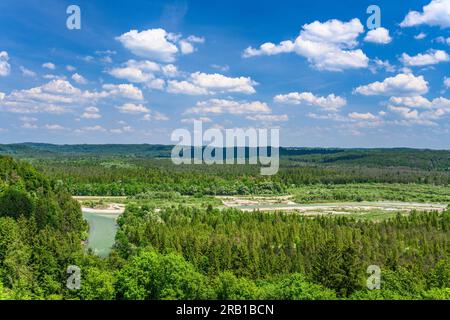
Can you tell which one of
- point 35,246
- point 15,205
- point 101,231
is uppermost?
point 15,205

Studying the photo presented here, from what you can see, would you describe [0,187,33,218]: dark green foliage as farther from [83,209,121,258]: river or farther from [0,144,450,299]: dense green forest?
[83,209,121,258]: river

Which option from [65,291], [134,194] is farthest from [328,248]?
[134,194]

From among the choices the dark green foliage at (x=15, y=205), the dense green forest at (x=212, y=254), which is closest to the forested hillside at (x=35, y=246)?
the dark green foliage at (x=15, y=205)

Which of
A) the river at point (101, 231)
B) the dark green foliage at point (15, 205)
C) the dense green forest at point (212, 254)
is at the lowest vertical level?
the river at point (101, 231)

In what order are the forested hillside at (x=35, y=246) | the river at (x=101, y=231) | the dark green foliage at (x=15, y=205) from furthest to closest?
the dark green foliage at (x=15, y=205) < the river at (x=101, y=231) < the forested hillside at (x=35, y=246)


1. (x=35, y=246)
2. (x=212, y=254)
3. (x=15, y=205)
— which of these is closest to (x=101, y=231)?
(x=15, y=205)

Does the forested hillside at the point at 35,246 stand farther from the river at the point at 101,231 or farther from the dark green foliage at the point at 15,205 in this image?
the river at the point at 101,231

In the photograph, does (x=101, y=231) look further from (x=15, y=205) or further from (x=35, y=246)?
(x=35, y=246)

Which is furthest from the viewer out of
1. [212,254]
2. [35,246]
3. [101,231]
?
[101,231]

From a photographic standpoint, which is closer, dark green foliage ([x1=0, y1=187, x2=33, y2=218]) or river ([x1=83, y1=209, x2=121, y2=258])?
river ([x1=83, y1=209, x2=121, y2=258])

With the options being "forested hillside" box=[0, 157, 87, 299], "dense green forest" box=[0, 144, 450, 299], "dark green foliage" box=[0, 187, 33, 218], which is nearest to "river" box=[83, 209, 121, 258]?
"dense green forest" box=[0, 144, 450, 299]

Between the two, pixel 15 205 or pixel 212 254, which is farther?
pixel 15 205
